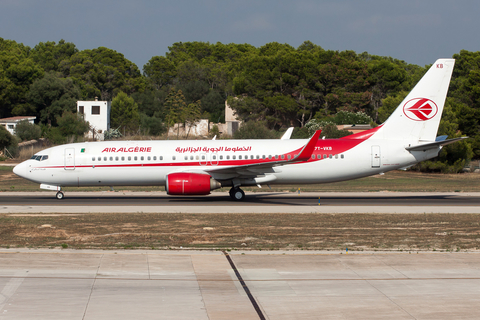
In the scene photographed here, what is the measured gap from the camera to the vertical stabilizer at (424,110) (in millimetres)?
29016

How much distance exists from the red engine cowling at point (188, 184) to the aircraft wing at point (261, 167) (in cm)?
99

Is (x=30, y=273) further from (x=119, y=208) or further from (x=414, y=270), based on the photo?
(x=119, y=208)

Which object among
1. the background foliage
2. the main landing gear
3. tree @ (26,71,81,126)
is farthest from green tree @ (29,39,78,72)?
the main landing gear

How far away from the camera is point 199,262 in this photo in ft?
44.3

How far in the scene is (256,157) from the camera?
94.0 feet

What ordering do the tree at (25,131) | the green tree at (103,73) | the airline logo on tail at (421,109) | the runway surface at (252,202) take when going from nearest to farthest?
1. the runway surface at (252,202)
2. the airline logo on tail at (421,109)
3. the tree at (25,131)
4. the green tree at (103,73)

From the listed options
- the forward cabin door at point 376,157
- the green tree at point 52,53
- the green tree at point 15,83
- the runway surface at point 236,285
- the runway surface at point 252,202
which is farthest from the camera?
the green tree at point 52,53

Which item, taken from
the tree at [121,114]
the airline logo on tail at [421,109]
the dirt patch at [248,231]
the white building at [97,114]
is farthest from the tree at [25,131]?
the airline logo on tail at [421,109]

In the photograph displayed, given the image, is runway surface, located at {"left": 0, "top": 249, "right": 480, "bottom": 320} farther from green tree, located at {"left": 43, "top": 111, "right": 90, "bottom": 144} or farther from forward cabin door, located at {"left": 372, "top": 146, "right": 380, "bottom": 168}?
green tree, located at {"left": 43, "top": 111, "right": 90, "bottom": 144}

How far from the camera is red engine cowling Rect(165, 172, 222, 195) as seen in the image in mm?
26766

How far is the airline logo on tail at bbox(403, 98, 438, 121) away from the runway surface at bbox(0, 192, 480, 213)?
15.6 feet

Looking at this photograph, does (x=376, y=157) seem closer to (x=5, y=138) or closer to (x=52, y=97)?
(x=5, y=138)

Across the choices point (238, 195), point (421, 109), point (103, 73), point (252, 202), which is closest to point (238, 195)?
point (238, 195)

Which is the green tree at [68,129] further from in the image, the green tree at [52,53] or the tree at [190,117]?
the green tree at [52,53]
